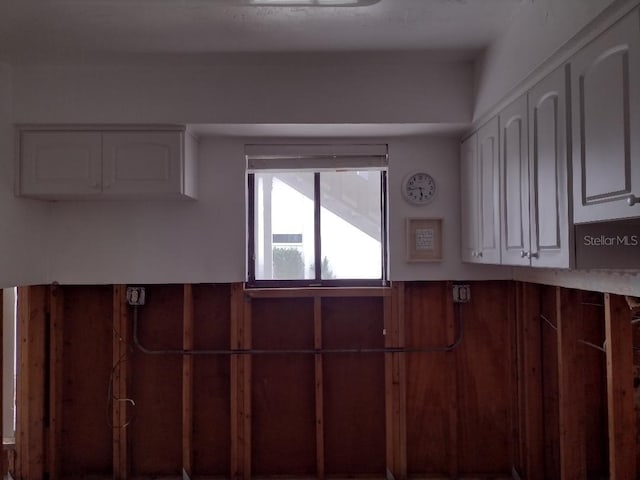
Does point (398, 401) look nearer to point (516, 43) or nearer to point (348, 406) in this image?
point (348, 406)

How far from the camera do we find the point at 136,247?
331cm

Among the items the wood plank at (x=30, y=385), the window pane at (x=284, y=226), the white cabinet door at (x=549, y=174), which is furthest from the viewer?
the window pane at (x=284, y=226)

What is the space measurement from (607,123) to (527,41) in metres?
0.79

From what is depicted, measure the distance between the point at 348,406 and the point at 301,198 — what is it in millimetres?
1374

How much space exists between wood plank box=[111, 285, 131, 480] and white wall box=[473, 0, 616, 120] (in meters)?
2.42

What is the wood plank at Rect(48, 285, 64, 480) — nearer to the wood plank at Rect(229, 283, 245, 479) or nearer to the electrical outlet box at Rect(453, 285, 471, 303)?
the wood plank at Rect(229, 283, 245, 479)

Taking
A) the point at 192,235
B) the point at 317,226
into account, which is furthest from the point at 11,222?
Answer: the point at 317,226

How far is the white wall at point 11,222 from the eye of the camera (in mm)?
2906

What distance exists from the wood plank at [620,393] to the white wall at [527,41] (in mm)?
1044

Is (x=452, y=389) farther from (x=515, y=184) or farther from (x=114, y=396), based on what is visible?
(x=114, y=396)

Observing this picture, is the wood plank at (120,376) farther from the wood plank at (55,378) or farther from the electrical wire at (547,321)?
the electrical wire at (547,321)

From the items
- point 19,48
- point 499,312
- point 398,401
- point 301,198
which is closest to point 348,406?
point 398,401

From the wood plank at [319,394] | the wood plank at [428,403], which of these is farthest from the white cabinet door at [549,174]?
the wood plank at [319,394]

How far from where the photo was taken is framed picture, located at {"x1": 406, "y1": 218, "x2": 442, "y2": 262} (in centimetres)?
331
